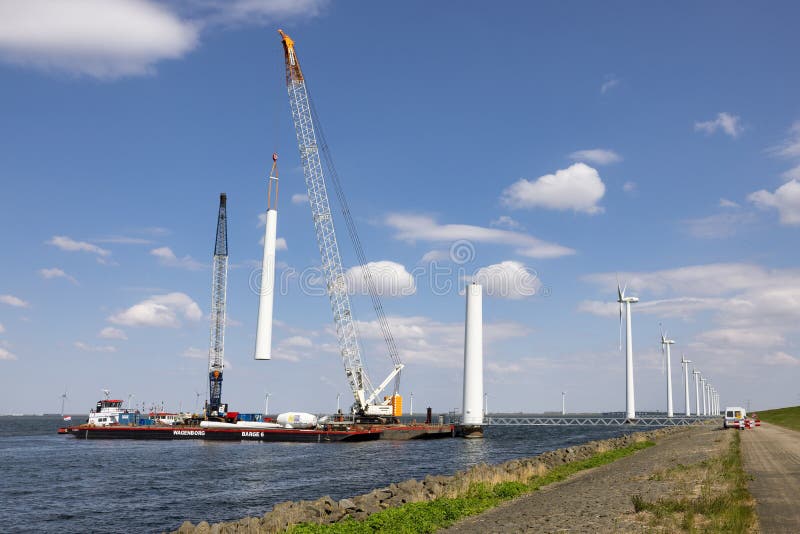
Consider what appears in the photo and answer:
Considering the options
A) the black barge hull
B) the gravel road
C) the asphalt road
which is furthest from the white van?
the gravel road

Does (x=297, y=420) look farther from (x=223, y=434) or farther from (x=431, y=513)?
(x=431, y=513)

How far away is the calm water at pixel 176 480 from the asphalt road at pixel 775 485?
101ft

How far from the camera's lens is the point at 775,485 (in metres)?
33.9

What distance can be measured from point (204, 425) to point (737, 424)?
360 ft

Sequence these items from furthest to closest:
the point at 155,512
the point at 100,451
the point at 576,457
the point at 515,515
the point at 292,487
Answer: the point at 100,451, the point at 576,457, the point at 292,487, the point at 155,512, the point at 515,515

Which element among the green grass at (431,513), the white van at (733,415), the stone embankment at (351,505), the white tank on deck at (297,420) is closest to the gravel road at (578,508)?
the green grass at (431,513)

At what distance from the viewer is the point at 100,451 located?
10575 centimetres

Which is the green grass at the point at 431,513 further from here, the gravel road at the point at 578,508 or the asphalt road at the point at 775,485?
the asphalt road at the point at 775,485

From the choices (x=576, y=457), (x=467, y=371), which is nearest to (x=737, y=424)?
(x=467, y=371)

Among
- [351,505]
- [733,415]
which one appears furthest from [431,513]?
[733,415]

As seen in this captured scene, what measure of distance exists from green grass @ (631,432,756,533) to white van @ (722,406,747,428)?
8365 centimetres

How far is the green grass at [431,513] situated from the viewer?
26.1m

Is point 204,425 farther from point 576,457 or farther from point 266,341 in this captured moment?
point 576,457

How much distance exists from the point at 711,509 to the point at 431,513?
12207 mm
